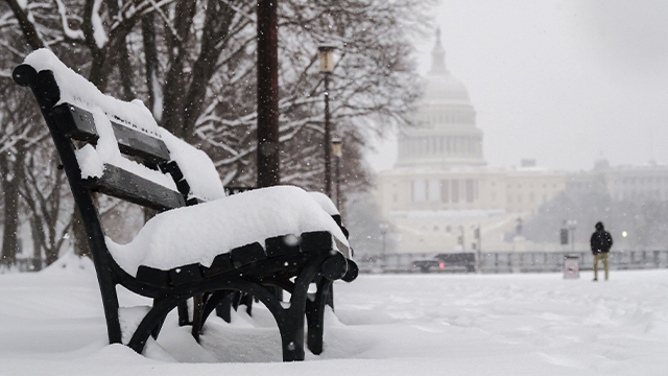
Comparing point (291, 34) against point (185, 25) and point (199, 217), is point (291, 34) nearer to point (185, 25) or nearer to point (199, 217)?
point (185, 25)

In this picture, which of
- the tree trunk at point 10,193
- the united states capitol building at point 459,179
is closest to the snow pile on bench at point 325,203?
the tree trunk at point 10,193

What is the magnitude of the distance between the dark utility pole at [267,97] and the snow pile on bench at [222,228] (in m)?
3.58

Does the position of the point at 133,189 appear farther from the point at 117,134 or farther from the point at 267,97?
the point at 267,97

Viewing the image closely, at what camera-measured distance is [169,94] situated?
11.4 metres

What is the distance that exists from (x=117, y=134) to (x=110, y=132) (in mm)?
117

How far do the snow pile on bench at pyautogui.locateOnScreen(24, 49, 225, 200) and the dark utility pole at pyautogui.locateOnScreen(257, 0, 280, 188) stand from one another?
7.30 ft

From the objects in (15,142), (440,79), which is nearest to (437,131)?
(440,79)

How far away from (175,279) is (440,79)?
5004 inches

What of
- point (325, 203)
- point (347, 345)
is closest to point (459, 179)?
point (325, 203)

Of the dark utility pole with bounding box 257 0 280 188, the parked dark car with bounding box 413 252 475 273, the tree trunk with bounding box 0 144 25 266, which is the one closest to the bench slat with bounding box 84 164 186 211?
the dark utility pole with bounding box 257 0 280 188

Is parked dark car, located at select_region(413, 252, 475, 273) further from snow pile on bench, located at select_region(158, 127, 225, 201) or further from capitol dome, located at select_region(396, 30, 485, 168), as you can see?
capitol dome, located at select_region(396, 30, 485, 168)

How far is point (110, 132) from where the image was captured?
342cm

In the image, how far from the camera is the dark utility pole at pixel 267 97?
6.79m

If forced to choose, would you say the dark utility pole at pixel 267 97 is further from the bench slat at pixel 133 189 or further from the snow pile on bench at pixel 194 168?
the bench slat at pixel 133 189
